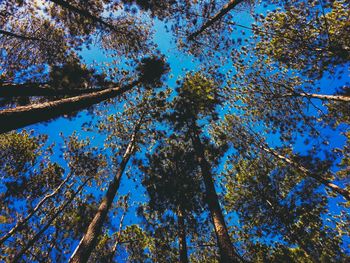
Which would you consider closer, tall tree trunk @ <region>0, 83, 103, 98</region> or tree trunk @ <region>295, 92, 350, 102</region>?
tall tree trunk @ <region>0, 83, 103, 98</region>

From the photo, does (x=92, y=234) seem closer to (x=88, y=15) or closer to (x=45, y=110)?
(x=45, y=110)

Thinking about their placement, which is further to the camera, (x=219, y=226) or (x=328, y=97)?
(x=328, y=97)

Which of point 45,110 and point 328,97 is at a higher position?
point 328,97

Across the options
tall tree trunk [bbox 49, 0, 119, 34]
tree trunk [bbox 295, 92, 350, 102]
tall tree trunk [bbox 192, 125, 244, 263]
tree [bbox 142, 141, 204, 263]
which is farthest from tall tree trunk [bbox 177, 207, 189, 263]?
tall tree trunk [bbox 49, 0, 119, 34]

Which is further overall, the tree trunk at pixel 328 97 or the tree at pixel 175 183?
the tree at pixel 175 183

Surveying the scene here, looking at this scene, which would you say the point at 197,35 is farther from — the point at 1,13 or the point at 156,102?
the point at 1,13

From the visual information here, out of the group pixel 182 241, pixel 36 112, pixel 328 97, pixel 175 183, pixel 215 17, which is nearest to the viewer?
pixel 36 112

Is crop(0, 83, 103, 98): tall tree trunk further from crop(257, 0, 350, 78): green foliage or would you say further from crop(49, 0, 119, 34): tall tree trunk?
crop(257, 0, 350, 78): green foliage

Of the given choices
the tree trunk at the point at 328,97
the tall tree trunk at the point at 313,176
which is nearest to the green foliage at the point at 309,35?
the tree trunk at the point at 328,97

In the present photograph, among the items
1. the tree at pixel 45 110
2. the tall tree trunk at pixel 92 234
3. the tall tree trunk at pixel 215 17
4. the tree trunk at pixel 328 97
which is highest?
the tall tree trunk at pixel 215 17

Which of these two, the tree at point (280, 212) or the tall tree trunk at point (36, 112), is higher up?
the tree at point (280, 212)

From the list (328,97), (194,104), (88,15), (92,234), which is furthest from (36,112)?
(328,97)

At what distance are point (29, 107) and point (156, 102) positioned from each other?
10834mm

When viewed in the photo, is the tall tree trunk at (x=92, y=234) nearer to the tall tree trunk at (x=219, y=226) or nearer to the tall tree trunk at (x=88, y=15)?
the tall tree trunk at (x=219, y=226)
